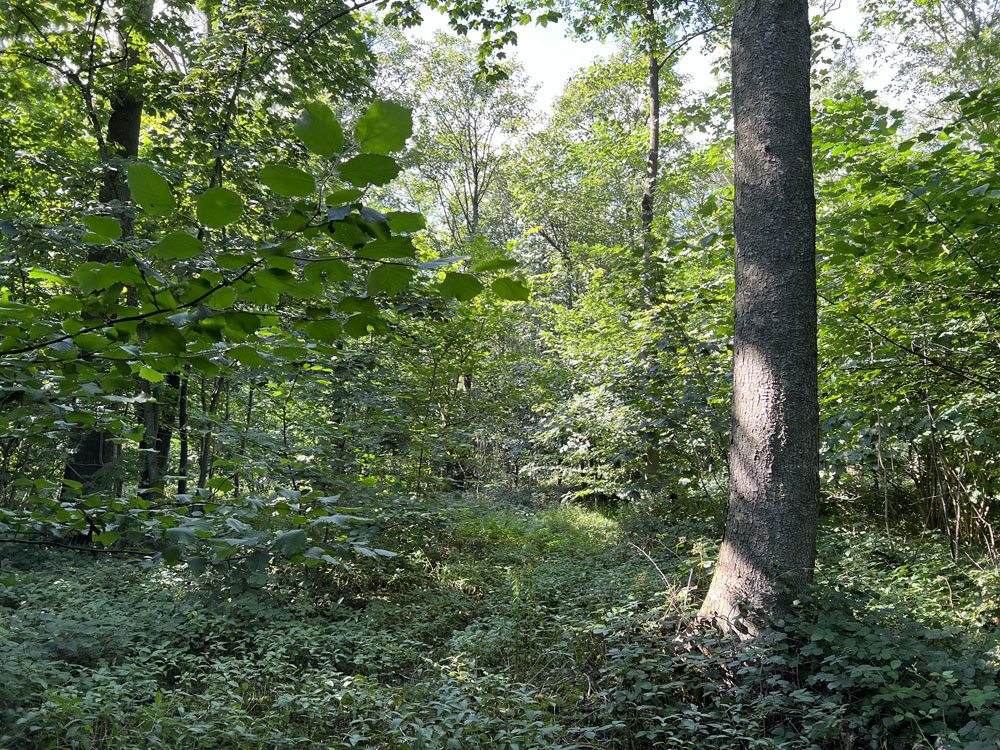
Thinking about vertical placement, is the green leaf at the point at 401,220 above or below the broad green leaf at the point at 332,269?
above

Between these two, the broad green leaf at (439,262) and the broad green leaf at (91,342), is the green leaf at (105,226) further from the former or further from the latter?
the broad green leaf at (439,262)

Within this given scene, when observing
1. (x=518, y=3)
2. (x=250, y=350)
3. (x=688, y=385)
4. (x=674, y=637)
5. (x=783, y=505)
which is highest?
(x=518, y=3)

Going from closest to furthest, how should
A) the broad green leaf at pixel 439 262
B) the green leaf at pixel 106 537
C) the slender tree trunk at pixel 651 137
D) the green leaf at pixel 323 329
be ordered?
the broad green leaf at pixel 439 262 → the green leaf at pixel 323 329 → the green leaf at pixel 106 537 → the slender tree trunk at pixel 651 137

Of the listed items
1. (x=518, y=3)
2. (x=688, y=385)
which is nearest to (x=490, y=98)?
(x=518, y=3)

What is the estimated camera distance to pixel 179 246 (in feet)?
2.98

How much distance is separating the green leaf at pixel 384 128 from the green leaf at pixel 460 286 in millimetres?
207

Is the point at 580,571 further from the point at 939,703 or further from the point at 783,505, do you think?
the point at 939,703

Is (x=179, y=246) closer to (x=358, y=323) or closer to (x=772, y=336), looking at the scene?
(x=358, y=323)

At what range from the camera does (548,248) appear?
2097cm

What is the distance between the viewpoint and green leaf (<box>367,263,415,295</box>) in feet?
2.83

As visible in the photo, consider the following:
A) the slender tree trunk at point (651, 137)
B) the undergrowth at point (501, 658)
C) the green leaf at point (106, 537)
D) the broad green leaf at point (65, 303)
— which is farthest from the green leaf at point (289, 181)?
the slender tree trunk at point (651, 137)

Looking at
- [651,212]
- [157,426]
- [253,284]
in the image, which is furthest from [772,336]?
[651,212]

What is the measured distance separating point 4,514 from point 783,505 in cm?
376

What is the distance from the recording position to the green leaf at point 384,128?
29.7 inches
